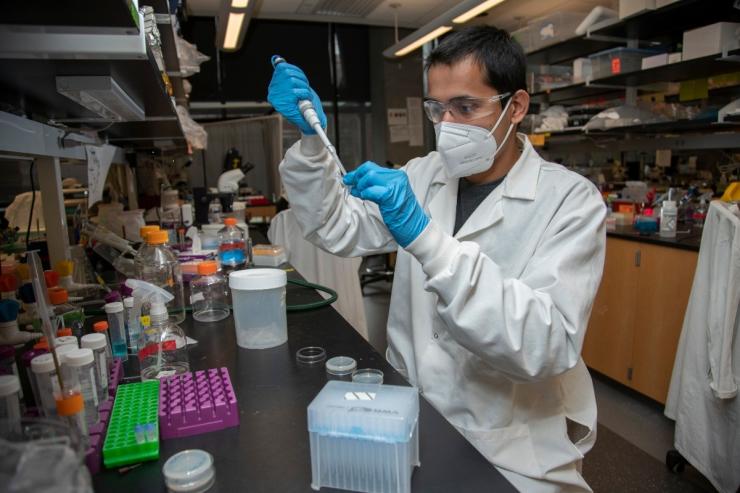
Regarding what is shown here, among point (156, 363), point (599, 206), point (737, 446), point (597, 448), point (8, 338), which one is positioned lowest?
point (597, 448)

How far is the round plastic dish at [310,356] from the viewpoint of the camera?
1.05m

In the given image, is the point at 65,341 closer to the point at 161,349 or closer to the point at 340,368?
the point at 161,349

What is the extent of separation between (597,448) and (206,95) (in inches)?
204

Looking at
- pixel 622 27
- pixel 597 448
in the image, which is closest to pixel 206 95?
pixel 622 27

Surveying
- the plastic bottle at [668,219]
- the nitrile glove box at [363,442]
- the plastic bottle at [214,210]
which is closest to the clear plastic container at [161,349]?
the nitrile glove box at [363,442]

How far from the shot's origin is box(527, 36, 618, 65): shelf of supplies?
3573mm

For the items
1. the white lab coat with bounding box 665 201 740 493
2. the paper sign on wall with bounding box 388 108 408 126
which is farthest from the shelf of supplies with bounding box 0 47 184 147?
the paper sign on wall with bounding box 388 108 408 126

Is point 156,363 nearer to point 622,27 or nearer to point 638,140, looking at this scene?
point 622,27

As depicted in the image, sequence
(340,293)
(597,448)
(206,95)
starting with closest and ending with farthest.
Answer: (597,448)
(340,293)
(206,95)

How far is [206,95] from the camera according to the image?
554 cm

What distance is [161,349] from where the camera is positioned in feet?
3.47

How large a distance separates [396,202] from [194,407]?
51cm

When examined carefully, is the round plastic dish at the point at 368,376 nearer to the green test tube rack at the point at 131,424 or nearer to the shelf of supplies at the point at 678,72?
the green test tube rack at the point at 131,424

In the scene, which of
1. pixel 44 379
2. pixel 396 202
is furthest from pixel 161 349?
pixel 396 202
